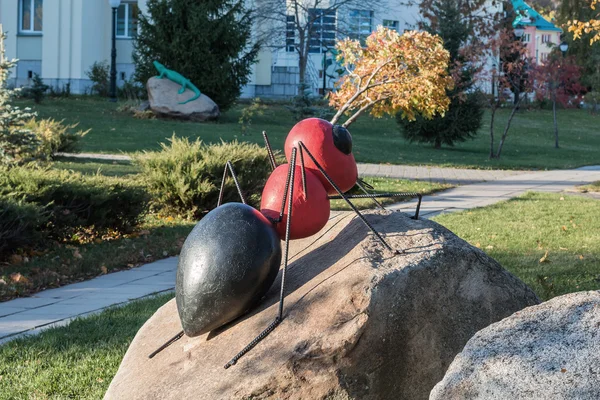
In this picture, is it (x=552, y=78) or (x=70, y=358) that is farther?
(x=552, y=78)

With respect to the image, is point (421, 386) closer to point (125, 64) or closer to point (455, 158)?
point (455, 158)

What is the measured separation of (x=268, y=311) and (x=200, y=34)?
26.5 m

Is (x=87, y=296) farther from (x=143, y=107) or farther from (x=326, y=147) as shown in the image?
(x=143, y=107)

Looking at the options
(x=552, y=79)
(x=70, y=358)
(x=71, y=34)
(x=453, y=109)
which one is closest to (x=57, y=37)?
(x=71, y=34)

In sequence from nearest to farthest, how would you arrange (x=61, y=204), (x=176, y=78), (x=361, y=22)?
Answer: (x=61, y=204) < (x=176, y=78) < (x=361, y=22)

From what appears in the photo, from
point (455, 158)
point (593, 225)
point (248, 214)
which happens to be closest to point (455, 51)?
point (455, 158)

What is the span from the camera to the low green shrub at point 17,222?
793cm

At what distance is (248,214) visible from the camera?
3.74 meters

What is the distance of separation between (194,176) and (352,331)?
7.86 m

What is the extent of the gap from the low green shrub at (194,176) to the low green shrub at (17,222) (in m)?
2.99

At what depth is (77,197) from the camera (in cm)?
922

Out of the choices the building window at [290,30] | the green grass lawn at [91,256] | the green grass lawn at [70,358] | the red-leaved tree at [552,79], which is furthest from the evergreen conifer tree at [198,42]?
the green grass lawn at [70,358]

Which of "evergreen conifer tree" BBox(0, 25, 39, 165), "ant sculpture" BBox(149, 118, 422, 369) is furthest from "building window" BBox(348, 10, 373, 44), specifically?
"ant sculpture" BBox(149, 118, 422, 369)

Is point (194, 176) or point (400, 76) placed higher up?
point (400, 76)
